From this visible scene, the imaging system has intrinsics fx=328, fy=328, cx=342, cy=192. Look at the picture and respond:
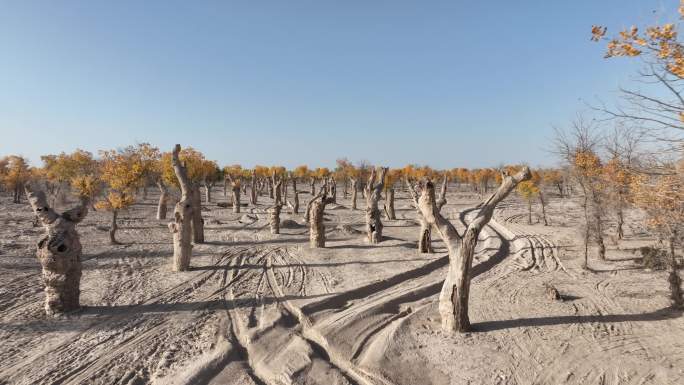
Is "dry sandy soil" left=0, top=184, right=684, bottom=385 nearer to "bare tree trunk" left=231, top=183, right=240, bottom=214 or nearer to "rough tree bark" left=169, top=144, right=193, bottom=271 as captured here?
"rough tree bark" left=169, top=144, right=193, bottom=271

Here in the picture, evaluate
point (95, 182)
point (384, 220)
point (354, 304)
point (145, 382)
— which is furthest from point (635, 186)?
point (95, 182)

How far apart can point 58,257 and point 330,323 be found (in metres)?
7.52

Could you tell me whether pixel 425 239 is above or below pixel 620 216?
below

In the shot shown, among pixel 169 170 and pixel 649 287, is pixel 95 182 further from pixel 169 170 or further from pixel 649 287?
pixel 649 287

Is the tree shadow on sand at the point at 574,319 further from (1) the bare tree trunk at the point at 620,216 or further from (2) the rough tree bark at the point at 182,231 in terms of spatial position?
(2) the rough tree bark at the point at 182,231

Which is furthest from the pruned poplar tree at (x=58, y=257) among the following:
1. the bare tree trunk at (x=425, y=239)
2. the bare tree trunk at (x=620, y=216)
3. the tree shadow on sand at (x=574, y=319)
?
the bare tree trunk at (x=620, y=216)

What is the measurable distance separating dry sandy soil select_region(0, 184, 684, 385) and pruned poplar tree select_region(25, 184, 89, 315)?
55cm

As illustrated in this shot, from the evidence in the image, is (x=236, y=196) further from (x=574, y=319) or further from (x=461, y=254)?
(x=574, y=319)

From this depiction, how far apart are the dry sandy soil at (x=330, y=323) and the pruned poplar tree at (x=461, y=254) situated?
49 cm

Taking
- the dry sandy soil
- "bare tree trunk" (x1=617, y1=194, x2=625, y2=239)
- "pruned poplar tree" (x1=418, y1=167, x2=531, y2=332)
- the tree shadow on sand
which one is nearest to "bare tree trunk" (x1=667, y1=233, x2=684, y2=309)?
the tree shadow on sand

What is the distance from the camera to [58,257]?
8.80 m

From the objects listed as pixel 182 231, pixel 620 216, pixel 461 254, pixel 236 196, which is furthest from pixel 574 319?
pixel 236 196

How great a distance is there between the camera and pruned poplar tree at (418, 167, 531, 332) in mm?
7902

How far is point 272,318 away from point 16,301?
311 inches
